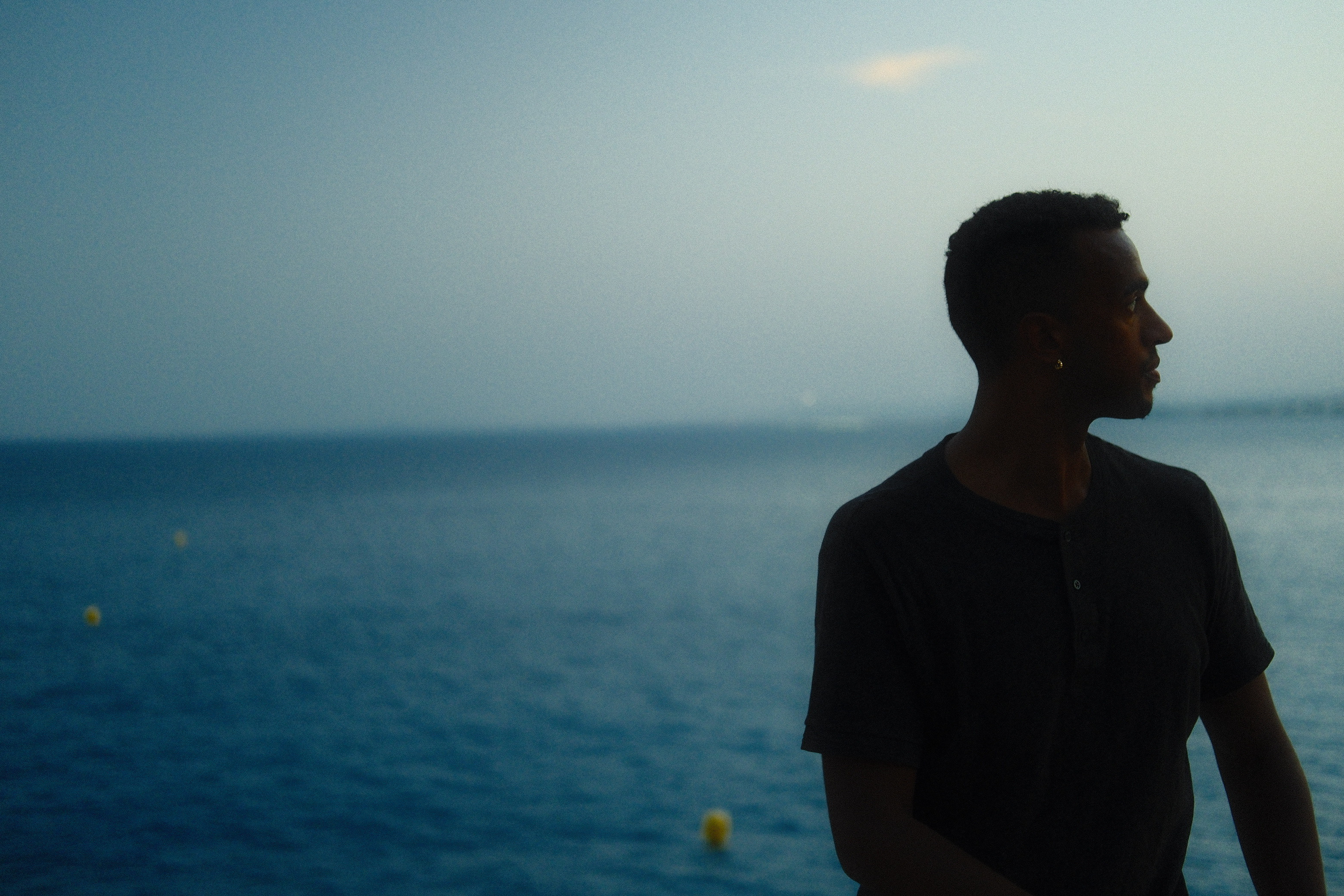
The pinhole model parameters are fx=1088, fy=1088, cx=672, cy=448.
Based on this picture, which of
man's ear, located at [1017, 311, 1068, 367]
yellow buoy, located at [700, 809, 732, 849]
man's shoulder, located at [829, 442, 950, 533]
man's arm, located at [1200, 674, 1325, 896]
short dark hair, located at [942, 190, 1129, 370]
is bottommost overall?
yellow buoy, located at [700, 809, 732, 849]

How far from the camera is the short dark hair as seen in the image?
1.54 m

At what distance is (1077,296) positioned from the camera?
154cm

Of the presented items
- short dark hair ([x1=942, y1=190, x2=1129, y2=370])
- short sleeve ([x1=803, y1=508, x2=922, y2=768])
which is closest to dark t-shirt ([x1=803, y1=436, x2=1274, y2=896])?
short sleeve ([x1=803, y1=508, x2=922, y2=768])

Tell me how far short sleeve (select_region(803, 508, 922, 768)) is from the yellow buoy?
509 inches

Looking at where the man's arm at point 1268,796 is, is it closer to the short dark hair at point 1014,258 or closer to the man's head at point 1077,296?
the man's head at point 1077,296

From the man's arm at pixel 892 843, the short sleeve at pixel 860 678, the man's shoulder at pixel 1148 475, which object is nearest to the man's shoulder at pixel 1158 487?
the man's shoulder at pixel 1148 475

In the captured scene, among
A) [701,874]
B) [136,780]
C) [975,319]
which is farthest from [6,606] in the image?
[975,319]

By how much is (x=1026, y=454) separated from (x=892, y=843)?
580 millimetres

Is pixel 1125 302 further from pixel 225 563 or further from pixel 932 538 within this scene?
pixel 225 563

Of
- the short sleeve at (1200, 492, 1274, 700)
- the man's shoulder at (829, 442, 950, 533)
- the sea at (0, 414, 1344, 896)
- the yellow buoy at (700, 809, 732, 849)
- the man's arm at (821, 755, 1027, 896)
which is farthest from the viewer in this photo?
the yellow buoy at (700, 809, 732, 849)

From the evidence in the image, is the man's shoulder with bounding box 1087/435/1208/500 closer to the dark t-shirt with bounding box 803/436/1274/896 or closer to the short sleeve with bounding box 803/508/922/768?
the dark t-shirt with bounding box 803/436/1274/896

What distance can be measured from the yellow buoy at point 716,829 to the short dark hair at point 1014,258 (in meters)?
12.9

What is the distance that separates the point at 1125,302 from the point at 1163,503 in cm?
30

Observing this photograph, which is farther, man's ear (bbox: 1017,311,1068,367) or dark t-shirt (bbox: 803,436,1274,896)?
man's ear (bbox: 1017,311,1068,367)
